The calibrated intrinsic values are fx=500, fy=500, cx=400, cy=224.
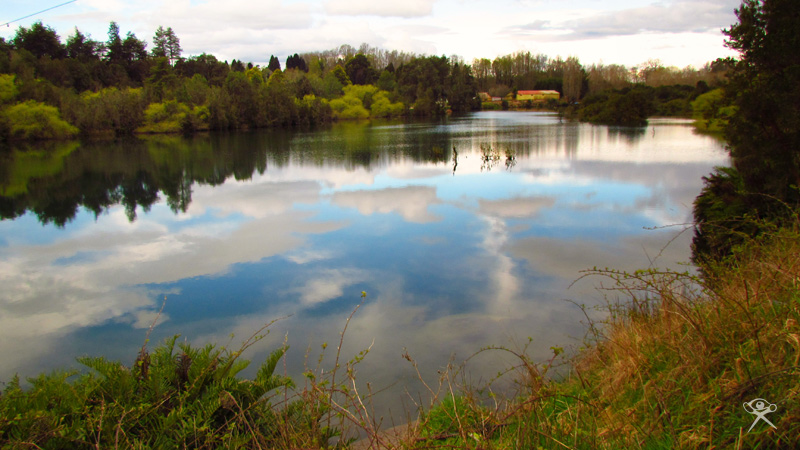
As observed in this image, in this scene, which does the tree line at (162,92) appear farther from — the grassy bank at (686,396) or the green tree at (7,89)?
the grassy bank at (686,396)

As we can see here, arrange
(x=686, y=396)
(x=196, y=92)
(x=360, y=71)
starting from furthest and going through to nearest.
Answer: (x=360, y=71) < (x=196, y=92) < (x=686, y=396)

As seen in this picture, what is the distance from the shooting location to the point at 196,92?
4547 centimetres

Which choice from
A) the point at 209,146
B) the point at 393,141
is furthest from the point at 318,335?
the point at 209,146

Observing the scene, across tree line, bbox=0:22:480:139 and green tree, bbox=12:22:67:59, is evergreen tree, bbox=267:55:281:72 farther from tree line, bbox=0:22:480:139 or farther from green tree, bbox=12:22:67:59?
green tree, bbox=12:22:67:59

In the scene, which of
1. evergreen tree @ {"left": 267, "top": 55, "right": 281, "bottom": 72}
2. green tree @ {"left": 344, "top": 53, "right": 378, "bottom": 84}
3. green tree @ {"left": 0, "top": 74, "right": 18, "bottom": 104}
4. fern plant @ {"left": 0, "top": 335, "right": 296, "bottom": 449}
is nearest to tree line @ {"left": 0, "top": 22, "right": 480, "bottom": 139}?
green tree @ {"left": 0, "top": 74, "right": 18, "bottom": 104}

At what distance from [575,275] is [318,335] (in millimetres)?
3834

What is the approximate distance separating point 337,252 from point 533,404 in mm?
6761

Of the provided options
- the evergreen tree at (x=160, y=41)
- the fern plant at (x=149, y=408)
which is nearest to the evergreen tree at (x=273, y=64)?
the evergreen tree at (x=160, y=41)

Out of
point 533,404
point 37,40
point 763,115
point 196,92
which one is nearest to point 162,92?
point 196,92

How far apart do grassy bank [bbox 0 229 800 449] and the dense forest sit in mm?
37937

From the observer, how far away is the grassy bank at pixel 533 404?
2191mm

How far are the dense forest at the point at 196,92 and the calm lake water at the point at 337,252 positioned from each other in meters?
21.5

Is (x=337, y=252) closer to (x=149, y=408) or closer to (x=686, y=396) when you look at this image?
(x=149, y=408)

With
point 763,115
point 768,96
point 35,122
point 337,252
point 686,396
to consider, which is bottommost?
point 337,252
